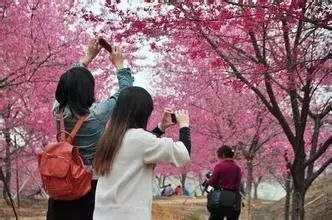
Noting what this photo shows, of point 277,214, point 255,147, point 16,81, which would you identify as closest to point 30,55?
point 16,81

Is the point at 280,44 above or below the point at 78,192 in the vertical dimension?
above

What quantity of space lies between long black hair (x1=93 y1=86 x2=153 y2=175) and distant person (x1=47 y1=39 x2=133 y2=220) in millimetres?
499

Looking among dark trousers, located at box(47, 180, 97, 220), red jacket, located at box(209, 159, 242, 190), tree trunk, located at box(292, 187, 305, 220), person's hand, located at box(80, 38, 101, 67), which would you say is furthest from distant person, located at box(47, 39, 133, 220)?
red jacket, located at box(209, 159, 242, 190)

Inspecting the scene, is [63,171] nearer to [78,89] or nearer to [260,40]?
[78,89]

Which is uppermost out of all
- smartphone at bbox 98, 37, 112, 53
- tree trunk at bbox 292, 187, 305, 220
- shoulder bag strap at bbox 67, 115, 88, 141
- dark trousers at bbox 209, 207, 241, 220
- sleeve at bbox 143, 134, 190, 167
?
smartphone at bbox 98, 37, 112, 53

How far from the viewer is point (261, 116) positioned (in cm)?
1220

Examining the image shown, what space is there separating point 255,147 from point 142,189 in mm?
9296

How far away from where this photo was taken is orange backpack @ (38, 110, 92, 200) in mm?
3227

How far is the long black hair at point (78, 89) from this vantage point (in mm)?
3521

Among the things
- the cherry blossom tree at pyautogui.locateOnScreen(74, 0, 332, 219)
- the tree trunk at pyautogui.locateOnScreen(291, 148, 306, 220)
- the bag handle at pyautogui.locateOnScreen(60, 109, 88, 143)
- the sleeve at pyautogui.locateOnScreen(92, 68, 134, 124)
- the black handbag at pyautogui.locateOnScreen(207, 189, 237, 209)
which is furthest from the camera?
the black handbag at pyautogui.locateOnScreen(207, 189, 237, 209)

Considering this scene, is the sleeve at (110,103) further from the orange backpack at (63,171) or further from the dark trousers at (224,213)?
the dark trousers at (224,213)

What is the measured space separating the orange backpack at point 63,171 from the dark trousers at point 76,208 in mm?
110

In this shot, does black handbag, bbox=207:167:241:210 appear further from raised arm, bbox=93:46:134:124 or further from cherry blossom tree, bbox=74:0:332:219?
raised arm, bbox=93:46:134:124

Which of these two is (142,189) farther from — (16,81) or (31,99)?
(31,99)
